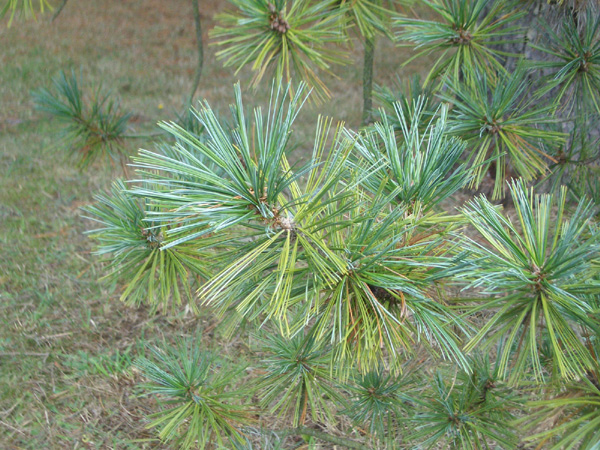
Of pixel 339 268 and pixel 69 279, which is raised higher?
pixel 69 279

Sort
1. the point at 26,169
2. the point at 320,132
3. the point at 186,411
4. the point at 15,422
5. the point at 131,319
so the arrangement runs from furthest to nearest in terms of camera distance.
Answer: the point at 26,169
the point at 131,319
the point at 15,422
the point at 186,411
the point at 320,132

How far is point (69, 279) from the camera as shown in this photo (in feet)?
5.93

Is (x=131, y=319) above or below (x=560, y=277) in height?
above

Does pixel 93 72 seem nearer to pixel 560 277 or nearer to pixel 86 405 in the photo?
pixel 86 405

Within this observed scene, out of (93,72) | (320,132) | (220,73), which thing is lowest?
(320,132)

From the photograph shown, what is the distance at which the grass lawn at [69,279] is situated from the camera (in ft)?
4.40

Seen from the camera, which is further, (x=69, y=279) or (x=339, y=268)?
(x=69, y=279)

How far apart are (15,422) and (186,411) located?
0.79m

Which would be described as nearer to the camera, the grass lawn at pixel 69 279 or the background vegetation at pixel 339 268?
the background vegetation at pixel 339 268

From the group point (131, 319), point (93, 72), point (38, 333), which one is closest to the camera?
point (38, 333)

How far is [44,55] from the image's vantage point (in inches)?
153

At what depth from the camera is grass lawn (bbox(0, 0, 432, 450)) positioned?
4.40 feet

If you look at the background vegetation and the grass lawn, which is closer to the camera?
the background vegetation

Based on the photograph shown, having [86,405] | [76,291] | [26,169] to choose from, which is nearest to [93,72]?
[26,169]
